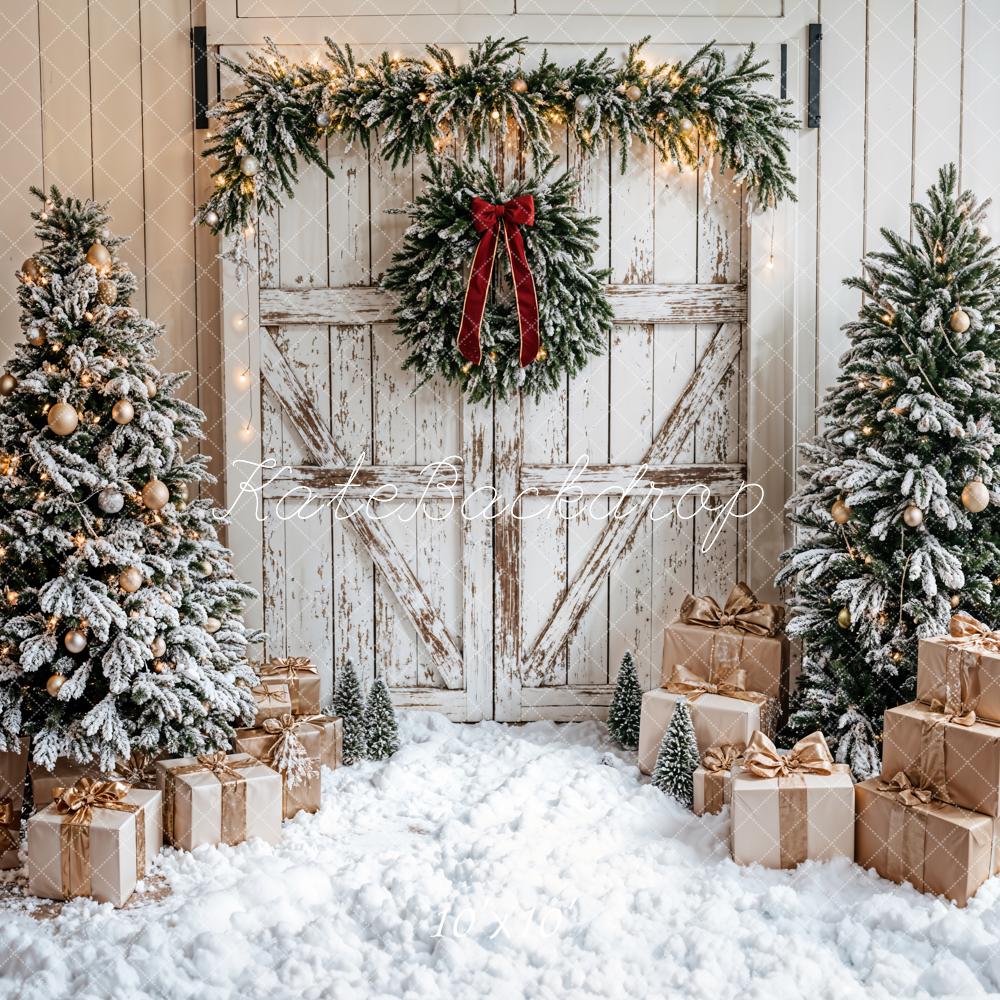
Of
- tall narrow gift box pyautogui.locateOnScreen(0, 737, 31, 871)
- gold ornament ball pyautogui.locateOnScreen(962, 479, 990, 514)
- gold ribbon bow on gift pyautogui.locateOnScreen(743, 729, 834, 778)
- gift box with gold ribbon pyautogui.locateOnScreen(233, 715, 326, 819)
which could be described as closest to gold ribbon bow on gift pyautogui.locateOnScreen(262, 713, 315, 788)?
gift box with gold ribbon pyautogui.locateOnScreen(233, 715, 326, 819)

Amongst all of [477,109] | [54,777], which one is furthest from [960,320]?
[54,777]

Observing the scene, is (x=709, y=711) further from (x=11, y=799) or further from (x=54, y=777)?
(x=11, y=799)

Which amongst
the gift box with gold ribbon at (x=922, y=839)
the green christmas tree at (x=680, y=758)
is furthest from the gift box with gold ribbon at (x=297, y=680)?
the gift box with gold ribbon at (x=922, y=839)

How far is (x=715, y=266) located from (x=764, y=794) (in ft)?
7.39

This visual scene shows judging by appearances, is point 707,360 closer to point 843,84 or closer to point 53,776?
point 843,84

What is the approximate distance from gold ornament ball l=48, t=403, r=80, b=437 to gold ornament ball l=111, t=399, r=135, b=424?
0.41 ft

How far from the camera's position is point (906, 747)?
272cm

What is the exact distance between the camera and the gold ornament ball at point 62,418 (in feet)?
9.66

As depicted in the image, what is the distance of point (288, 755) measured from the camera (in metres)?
3.15

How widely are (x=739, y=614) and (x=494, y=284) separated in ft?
5.51

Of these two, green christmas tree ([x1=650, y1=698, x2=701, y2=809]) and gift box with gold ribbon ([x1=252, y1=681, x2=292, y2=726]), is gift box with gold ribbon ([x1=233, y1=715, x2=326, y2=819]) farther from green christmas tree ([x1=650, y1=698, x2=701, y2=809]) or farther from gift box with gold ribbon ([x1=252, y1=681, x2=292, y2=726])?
green christmas tree ([x1=650, y1=698, x2=701, y2=809])

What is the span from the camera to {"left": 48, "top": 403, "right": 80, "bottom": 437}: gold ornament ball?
295 centimetres

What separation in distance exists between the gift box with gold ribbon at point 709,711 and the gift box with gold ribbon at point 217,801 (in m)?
1.39

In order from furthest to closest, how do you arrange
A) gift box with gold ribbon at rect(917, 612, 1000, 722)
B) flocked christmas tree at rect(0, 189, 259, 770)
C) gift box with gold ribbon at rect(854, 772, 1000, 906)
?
flocked christmas tree at rect(0, 189, 259, 770), gift box with gold ribbon at rect(917, 612, 1000, 722), gift box with gold ribbon at rect(854, 772, 1000, 906)
